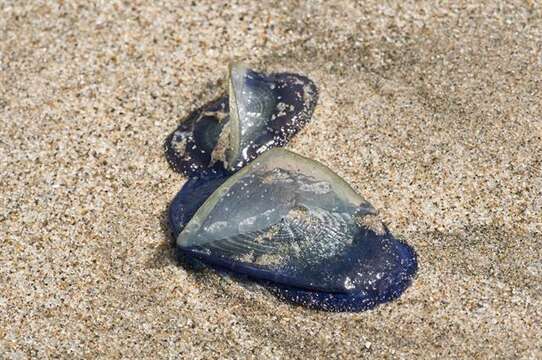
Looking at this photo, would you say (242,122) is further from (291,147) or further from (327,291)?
(327,291)

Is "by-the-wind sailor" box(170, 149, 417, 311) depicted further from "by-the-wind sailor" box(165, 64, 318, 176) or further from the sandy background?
"by-the-wind sailor" box(165, 64, 318, 176)

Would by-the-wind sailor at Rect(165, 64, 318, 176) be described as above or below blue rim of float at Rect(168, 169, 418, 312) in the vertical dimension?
above

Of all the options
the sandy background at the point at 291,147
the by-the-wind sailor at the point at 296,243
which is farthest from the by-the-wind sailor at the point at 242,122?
the by-the-wind sailor at the point at 296,243

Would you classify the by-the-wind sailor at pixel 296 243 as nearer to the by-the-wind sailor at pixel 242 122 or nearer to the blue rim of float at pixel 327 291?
the blue rim of float at pixel 327 291

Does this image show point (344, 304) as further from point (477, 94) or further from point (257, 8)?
point (257, 8)

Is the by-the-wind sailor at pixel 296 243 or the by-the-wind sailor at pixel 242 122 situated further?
the by-the-wind sailor at pixel 242 122

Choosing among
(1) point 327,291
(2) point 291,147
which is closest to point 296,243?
(1) point 327,291

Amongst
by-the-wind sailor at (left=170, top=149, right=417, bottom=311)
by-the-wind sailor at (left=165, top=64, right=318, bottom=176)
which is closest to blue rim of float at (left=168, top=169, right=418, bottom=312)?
by-the-wind sailor at (left=170, top=149, right=417, bottom=311)
